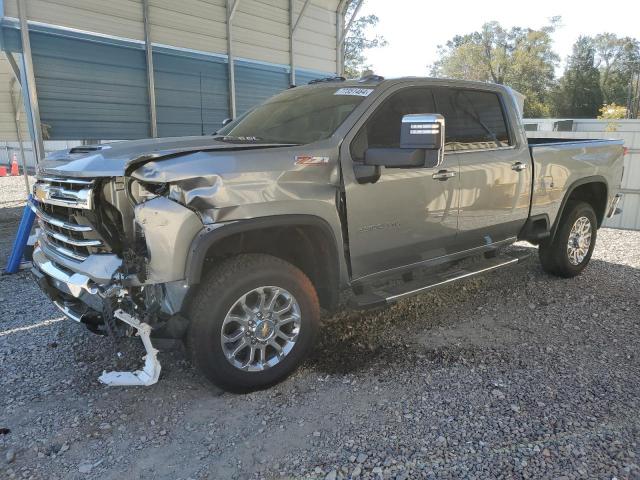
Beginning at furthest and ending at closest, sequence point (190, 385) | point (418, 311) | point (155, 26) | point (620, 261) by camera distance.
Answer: point (155, 26) → point (620, 261) → point (418, 311) → point (190, 385)

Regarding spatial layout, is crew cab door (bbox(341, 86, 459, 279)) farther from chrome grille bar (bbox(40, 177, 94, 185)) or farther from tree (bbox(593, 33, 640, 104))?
tree (bbox(593, 33, 640, 104))

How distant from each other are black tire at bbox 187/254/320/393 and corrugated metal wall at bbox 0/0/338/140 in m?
4.80

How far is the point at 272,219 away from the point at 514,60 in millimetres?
63525

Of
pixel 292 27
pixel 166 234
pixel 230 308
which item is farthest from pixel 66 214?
pixel 292 27

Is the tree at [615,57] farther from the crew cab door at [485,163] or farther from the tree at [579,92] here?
the crew cab door at [485,163]

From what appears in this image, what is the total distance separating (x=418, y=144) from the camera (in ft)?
10.3

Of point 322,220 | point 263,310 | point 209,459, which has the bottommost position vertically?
point 209,459

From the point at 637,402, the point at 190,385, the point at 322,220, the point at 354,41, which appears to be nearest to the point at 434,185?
the point at 322,220

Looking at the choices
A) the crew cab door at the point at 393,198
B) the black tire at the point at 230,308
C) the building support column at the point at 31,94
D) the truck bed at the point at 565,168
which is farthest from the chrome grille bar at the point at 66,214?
the truck bed at the point at 565,168

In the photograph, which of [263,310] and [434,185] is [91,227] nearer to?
[263,310]

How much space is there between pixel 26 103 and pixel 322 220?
503 cm

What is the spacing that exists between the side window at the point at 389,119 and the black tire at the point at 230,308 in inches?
39.6

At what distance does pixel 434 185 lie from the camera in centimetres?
404

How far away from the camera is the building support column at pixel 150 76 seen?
7.31 m
